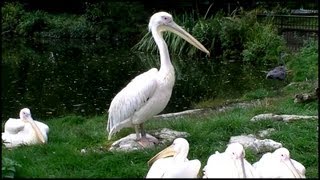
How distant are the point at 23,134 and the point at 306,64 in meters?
9.28

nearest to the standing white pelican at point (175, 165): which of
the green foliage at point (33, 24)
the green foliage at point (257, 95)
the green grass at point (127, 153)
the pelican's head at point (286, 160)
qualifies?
the green grass at point (127, 153)

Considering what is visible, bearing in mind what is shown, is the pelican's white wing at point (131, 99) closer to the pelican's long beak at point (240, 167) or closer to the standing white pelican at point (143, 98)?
the standing white pelican at point (143, 98)

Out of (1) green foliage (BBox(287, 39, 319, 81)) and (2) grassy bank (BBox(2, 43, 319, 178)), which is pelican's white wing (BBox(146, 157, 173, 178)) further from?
(1) green foliage (BBox(287, 39, 319, 81))

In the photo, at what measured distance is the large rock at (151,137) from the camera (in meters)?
6.51

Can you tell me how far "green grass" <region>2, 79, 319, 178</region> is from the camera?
5.69m

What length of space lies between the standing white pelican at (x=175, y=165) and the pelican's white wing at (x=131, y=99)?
1354 mm

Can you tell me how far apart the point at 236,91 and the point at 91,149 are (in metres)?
7.91

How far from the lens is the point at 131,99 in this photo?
6.74m

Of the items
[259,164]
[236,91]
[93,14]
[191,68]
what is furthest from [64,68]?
[259,164]

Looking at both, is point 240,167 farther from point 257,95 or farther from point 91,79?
point 91,79

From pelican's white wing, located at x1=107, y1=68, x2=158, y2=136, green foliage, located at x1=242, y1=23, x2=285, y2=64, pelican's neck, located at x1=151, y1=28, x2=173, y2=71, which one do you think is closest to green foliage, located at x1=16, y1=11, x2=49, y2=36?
green foliage, located at x1=242, y1=23, x2=285, y2=64

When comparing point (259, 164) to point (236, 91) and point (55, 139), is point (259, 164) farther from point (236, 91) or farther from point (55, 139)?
point (236, 91)

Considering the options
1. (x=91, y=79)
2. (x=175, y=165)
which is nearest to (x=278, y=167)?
(x=175, y=165)

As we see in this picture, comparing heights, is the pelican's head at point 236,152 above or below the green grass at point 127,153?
above
